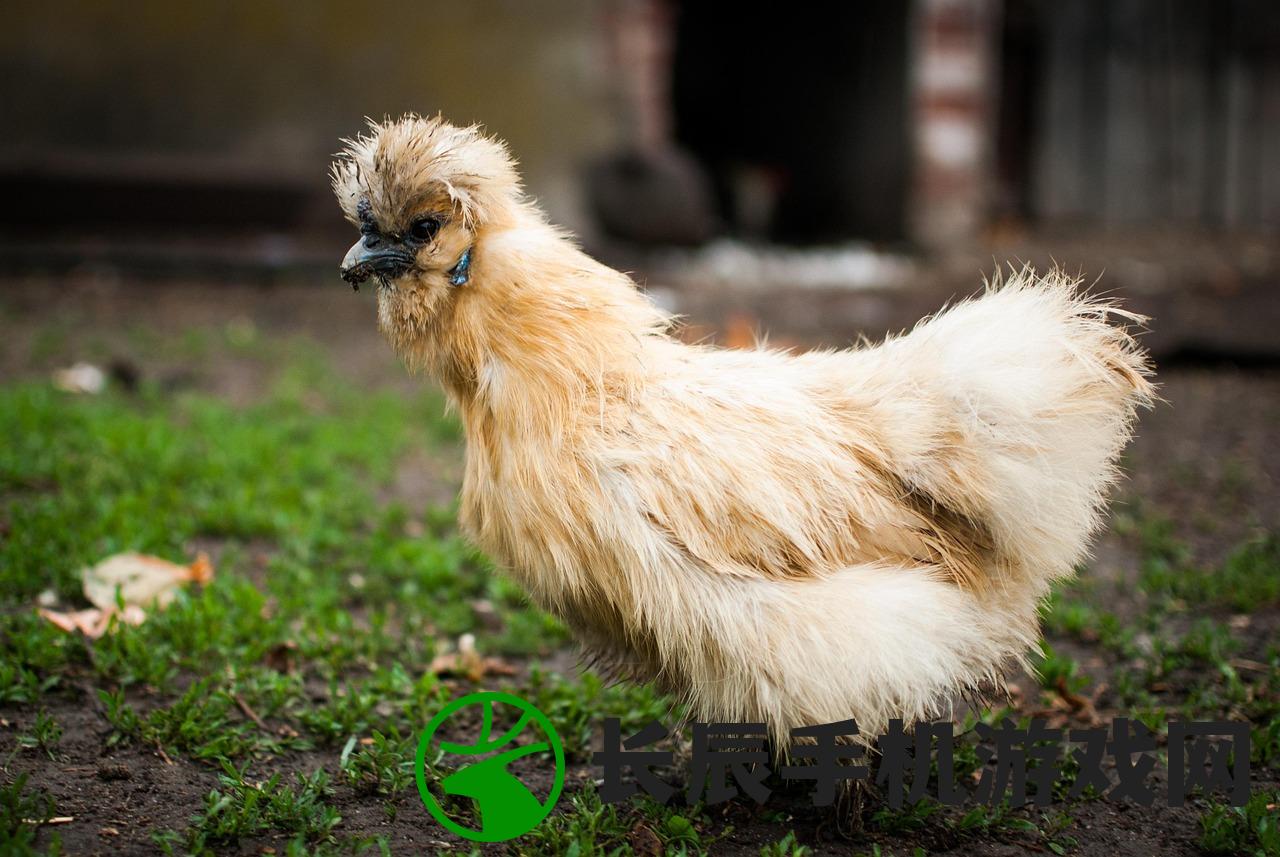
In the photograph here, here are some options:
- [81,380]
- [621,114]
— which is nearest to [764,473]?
[81,380]

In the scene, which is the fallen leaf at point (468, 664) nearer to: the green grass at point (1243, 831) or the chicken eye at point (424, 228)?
the chicken eye at point (424, 228)

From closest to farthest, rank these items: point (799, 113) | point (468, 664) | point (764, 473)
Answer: point (764, 473) < point (468, 664) < point (799, 113)

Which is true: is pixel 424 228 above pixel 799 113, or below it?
below

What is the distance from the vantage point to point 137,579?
395cm

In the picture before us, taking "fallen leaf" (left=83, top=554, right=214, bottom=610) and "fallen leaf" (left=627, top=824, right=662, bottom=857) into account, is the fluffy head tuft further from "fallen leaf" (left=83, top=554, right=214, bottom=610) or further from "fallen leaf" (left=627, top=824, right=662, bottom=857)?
"fallen leaf" (left=83, top=554, right=214, bottom=610)

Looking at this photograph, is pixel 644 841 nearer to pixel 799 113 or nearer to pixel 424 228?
pixel 424 228

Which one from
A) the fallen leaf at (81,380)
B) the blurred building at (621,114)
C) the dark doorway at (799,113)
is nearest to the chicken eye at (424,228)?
the fallen leaf at (81,380)

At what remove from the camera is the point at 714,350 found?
3.15 metres

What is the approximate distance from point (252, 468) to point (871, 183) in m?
8.81

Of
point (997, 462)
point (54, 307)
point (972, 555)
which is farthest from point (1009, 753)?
point (54, 307)

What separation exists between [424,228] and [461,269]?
0.14 metres

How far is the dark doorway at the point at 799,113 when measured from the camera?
11680 mm

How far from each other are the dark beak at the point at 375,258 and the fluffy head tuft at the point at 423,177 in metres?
0.05

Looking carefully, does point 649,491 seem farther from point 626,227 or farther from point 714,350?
point 626,227
